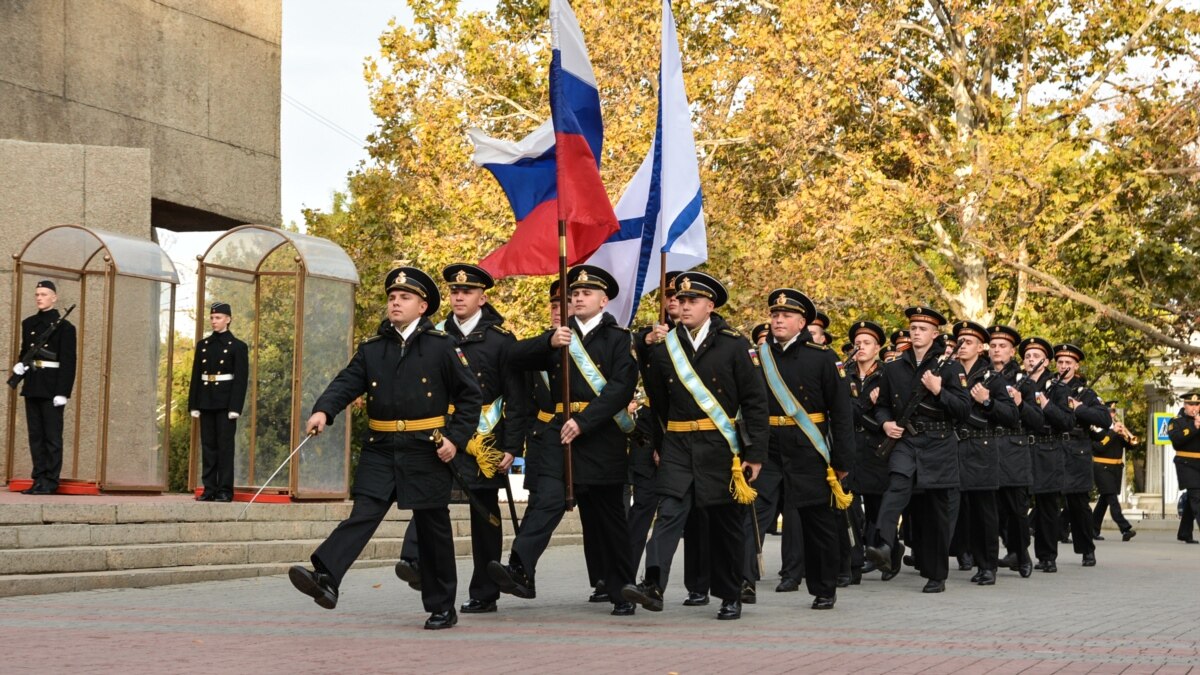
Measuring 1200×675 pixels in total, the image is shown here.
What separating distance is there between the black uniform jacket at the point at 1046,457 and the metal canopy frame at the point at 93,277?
8.51 metres

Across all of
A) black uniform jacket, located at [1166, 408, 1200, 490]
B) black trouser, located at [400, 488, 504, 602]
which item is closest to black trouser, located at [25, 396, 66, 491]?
black trouser, located at [400, 488, 504, 602]

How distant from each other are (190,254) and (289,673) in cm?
1531

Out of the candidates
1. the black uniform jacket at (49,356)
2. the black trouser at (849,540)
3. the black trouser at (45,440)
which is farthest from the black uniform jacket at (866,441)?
the black trouser at (45,440)

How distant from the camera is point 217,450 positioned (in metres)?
17.1

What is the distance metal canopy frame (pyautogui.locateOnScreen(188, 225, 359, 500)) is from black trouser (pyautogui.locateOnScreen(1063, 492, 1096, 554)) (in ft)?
24.4

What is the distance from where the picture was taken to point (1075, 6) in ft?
110

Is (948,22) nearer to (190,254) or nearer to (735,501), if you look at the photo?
(190,254)

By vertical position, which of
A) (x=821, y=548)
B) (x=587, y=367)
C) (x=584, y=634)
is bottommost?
(x=584, y=634)

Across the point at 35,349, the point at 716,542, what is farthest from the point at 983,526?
the point at 35,349

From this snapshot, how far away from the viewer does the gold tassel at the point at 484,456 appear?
11008 millimetres

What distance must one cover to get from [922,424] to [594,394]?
14.5ft

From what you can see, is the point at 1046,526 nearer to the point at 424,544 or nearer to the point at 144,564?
the point at 144,564

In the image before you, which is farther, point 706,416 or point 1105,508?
point 1105,508

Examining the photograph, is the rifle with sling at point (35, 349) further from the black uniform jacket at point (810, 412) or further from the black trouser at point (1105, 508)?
the black trouser at point (1105, 508)
